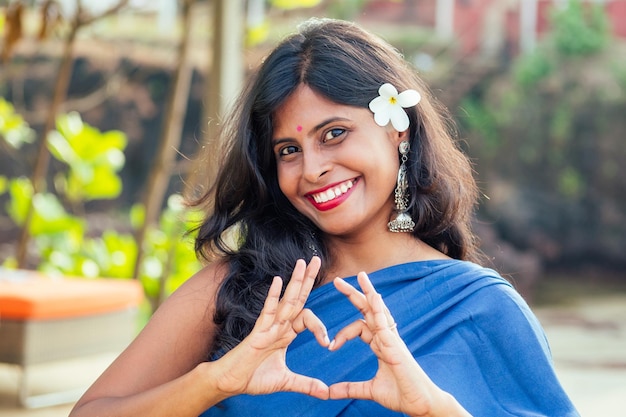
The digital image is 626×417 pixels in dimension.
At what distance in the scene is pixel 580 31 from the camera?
11.6 metres

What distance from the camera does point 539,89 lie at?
37.7 feet

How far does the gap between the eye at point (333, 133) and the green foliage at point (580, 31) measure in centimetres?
1049

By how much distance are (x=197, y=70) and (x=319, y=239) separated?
9942 mm

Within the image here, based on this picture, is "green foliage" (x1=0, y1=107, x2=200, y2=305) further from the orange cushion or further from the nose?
the nose

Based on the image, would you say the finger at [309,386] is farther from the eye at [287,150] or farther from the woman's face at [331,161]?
the eye at [287,150]

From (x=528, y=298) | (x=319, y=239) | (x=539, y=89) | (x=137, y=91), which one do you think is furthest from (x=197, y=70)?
(x=319, y=239)

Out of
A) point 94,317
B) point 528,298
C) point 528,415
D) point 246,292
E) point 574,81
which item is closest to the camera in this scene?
point 528,415

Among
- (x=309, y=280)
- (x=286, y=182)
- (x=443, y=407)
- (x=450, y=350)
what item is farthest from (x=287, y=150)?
(x=443, y=407)

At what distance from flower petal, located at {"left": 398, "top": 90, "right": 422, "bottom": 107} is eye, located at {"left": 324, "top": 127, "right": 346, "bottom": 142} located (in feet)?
0.47

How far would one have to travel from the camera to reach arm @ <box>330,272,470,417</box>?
143 centimetres

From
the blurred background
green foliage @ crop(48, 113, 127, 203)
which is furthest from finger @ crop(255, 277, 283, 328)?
the blurred background

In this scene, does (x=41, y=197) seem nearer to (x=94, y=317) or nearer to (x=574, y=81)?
(x=94, y=317)

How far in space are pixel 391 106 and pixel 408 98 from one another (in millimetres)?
53

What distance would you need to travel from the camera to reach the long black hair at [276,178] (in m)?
1.76
